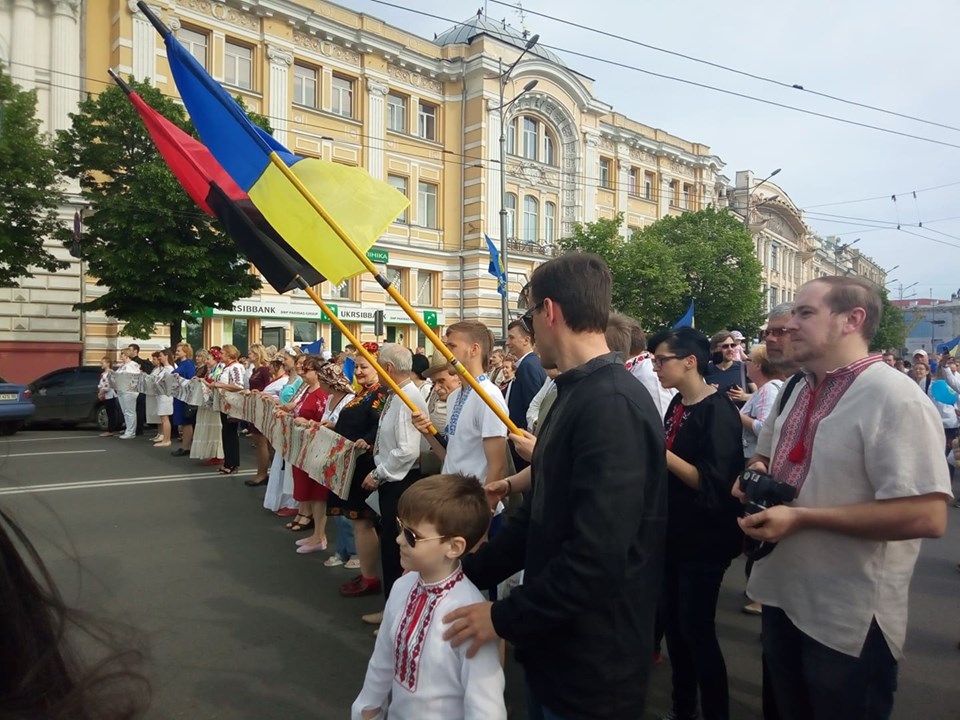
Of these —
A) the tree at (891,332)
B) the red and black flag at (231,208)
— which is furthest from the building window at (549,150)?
the red and black flag at (231,208)

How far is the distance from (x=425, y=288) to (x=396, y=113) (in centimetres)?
807

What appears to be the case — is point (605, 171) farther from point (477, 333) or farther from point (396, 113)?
point (477, 333)

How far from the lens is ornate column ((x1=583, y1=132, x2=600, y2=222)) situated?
3575 cm

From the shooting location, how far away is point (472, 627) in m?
1.90

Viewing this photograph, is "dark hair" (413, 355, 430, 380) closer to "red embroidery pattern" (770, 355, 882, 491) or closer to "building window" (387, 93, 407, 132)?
"red embroidery pattern" (770, 355, 882, 491)

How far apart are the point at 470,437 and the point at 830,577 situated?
6.28 ft

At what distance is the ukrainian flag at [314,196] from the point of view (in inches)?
152

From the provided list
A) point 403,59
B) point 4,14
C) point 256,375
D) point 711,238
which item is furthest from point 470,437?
point 711,238

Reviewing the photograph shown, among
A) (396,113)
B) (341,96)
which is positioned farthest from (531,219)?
(341,96)

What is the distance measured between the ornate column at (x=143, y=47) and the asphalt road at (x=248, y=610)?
18.6 meters

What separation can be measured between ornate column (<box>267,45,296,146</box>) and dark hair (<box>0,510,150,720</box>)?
26.7 m

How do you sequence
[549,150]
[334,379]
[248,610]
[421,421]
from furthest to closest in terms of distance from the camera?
[549,150]
[334,379]
[248,610]
[421,421]

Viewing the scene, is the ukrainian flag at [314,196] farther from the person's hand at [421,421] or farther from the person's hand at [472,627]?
the person's hand at [472,627]

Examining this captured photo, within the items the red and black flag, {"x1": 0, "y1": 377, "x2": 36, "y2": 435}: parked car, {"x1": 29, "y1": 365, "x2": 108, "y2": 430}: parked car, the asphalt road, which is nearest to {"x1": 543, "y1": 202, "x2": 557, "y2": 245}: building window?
{"x1": 29, "y1": 365, "x2": 108, "y2": 430}: parked car
